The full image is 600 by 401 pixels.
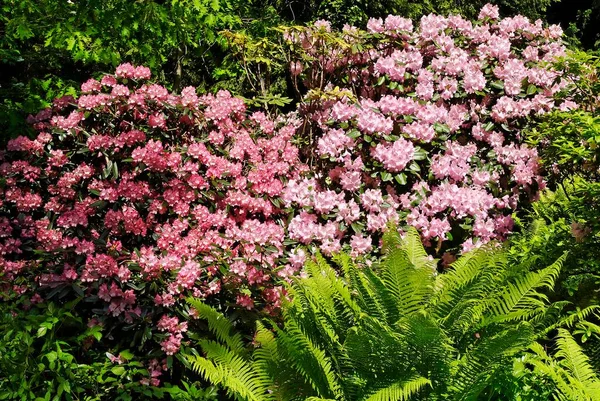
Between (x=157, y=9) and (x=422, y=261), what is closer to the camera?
(x=422, y=261)

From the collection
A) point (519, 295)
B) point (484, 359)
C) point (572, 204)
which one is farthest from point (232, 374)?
point (572, 204)

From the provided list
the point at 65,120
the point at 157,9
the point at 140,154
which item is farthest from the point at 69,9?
the point at 140,154

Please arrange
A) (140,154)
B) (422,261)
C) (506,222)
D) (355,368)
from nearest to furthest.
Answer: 1. (355,368)
2. (422,261)
3. (140,154)
4. (506,222)

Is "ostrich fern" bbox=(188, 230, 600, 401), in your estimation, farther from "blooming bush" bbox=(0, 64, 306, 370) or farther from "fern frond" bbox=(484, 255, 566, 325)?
"blooming bush" bbox=(0, 64, 306, 370)

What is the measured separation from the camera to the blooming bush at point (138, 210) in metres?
3.49

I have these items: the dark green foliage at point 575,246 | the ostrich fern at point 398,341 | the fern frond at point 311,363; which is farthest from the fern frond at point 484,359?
the dark green foliage at point 575,246

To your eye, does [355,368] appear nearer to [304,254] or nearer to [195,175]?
[304,254]

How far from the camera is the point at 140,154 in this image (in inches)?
149

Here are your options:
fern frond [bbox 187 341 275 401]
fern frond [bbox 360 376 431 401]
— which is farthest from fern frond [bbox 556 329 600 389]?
fern frond [bbox 187 341 275 401]

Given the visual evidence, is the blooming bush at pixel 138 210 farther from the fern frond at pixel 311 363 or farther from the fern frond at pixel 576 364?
the fern frond at pixel 576 364

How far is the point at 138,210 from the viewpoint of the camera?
3840 millimetres

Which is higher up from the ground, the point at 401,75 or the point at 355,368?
the point at 401,75

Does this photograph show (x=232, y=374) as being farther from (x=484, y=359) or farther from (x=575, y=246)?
(x=575, y=246)

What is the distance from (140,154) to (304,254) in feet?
3.65
